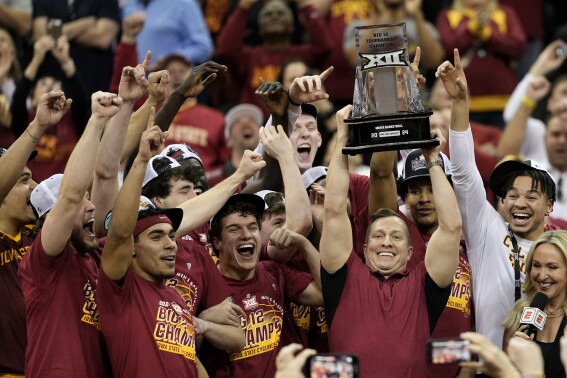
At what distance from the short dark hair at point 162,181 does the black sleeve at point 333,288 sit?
1318mm

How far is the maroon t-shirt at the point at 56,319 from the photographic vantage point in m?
7.63

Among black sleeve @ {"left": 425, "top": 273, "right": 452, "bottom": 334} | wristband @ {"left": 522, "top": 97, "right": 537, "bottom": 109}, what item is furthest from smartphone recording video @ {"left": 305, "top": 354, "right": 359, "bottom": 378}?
wristband @ {"left": 522, "top": 97, "right": 537, "bottom": 109}

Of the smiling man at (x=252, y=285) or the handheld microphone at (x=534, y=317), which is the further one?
the smiling man at (x=252, y=285)

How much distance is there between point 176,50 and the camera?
12.6 meters

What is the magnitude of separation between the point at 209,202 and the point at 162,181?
1.71ft

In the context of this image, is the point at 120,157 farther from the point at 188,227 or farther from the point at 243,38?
the point at 243,38

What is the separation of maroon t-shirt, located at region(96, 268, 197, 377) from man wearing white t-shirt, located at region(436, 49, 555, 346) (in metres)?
1.94

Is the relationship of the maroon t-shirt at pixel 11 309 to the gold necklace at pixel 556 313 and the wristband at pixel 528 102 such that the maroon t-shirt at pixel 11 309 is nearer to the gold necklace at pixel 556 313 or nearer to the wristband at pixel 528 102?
the gold necklace at pixel 556 313

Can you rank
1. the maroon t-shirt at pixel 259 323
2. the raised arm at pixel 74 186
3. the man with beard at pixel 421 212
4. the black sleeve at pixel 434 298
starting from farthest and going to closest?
the man with beard at pixel 421 212, the maroon t-shirt at pixel 259 323, the black sleeve at pixel 434 298, the raised arm at pixel 74 186

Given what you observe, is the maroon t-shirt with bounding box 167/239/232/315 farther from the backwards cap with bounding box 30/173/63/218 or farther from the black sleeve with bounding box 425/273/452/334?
the black sleeve with bounding box 425/273/452/334

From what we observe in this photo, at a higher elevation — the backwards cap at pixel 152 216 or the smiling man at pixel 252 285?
the backwards cap at pixel 152 216

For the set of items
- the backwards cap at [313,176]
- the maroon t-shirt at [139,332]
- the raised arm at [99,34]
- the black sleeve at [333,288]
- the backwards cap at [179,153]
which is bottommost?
the maroon t-shirt at [139,332]

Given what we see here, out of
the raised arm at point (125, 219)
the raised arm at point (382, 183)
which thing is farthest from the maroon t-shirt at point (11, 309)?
the raised arm at point (382, 183)

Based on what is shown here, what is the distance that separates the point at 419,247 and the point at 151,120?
1896 mm
